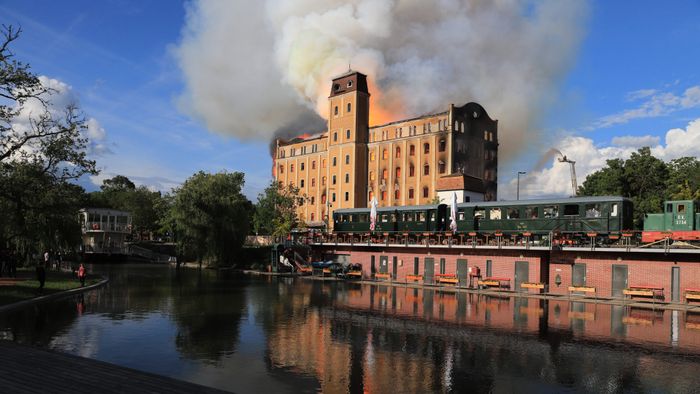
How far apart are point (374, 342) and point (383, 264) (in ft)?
112

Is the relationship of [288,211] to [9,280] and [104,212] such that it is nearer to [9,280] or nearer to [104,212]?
[104,212]

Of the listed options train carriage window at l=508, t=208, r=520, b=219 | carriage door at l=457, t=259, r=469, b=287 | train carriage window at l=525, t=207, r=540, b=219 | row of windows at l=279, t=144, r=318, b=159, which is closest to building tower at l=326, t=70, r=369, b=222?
row of windows at l=279, t=144, r=318, b=159

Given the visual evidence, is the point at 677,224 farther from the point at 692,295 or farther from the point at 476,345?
the point at 476,345

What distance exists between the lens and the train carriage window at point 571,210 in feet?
133

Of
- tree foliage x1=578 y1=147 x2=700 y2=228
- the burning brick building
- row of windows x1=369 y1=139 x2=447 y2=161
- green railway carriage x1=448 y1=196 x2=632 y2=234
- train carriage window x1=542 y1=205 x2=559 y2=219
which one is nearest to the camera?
green railway carriage x1=448 y1=196 x2=632 y2=234

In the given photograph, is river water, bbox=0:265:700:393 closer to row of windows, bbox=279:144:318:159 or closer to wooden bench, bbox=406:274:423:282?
wooden bench, bbox=406:274:423:282

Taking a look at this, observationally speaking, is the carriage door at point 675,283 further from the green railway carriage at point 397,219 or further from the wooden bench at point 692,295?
the green railway carriage at point 397,219

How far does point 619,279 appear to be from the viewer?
3781cm

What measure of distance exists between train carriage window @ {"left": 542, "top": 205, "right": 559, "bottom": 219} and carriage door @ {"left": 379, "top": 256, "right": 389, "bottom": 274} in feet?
56.6

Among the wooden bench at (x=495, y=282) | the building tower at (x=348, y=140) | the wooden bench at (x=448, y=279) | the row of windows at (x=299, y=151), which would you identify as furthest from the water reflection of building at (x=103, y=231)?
the wooden bench at (x=495, y=282)

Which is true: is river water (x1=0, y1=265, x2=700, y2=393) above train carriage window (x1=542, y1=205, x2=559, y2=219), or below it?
below

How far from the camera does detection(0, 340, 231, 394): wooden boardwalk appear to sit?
11.3m

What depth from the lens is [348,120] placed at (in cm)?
9006

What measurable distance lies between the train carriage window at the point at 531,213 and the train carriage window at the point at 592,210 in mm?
3913
